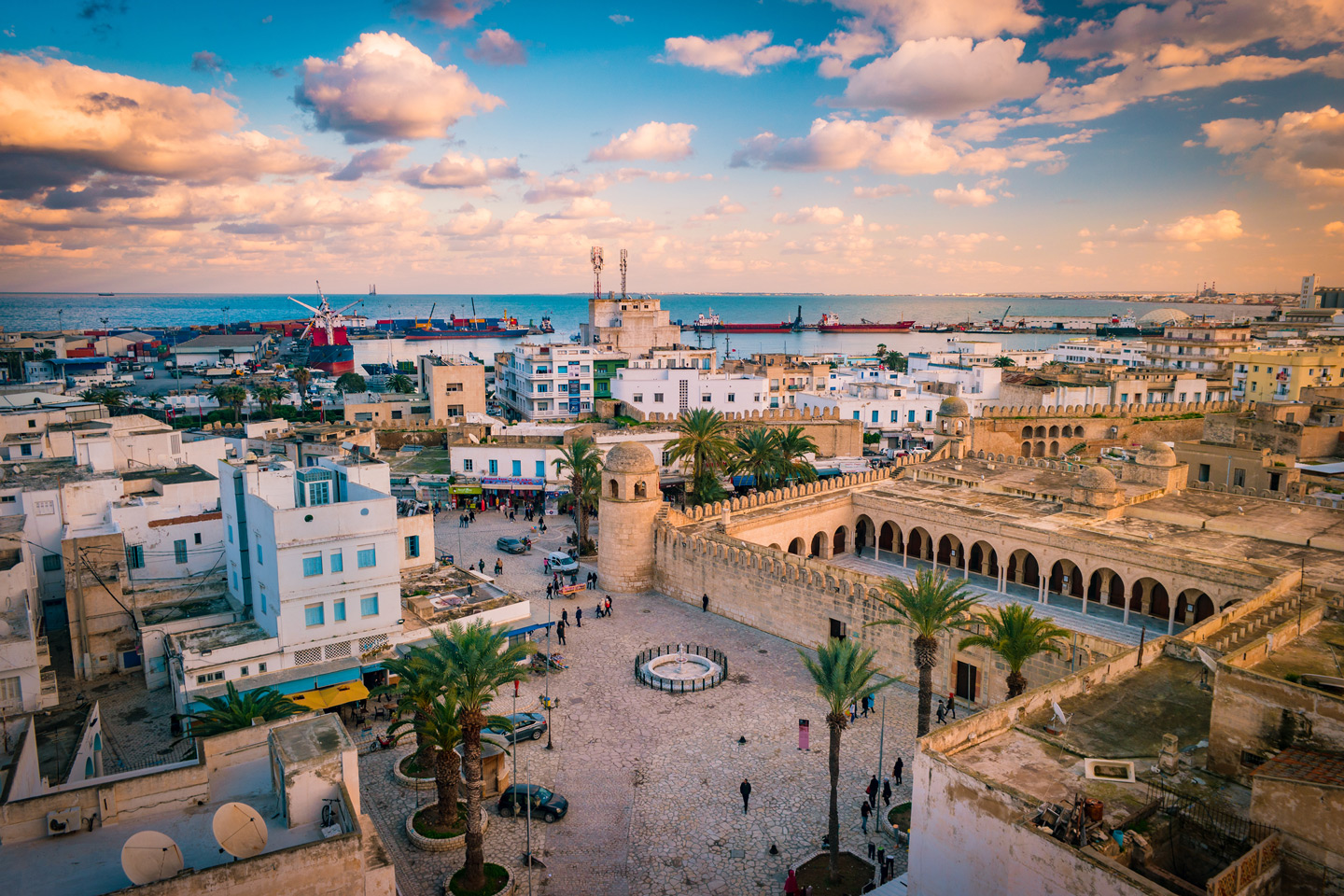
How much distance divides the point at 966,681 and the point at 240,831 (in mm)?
18663

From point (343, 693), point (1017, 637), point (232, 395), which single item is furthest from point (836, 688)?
point (232, 395)

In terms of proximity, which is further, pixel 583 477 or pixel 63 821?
pixel 583 477

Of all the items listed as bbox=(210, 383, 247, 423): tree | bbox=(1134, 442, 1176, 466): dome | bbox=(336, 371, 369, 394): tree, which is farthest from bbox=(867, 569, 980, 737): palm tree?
bbox=(336, 371, 369, 394): tree

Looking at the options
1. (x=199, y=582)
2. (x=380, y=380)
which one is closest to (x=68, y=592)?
(x=199, y=582)

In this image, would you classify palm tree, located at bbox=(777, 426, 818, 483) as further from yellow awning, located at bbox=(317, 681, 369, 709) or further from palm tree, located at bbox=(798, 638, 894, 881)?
palm tree, located at bbox=(798, 638, 894, 881)

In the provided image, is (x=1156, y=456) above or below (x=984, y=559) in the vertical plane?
above

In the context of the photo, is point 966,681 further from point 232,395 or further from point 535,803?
point 232,395

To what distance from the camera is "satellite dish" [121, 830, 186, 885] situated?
1020 centimetres

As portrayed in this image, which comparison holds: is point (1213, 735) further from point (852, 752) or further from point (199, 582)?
point (199, 582)

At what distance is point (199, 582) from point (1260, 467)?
4435 centimetres

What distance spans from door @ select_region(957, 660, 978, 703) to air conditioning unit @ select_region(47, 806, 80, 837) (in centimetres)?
2028

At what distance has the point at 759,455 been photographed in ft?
132

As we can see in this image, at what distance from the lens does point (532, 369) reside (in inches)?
2469

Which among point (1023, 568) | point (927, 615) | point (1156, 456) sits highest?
point (1156, 456)
